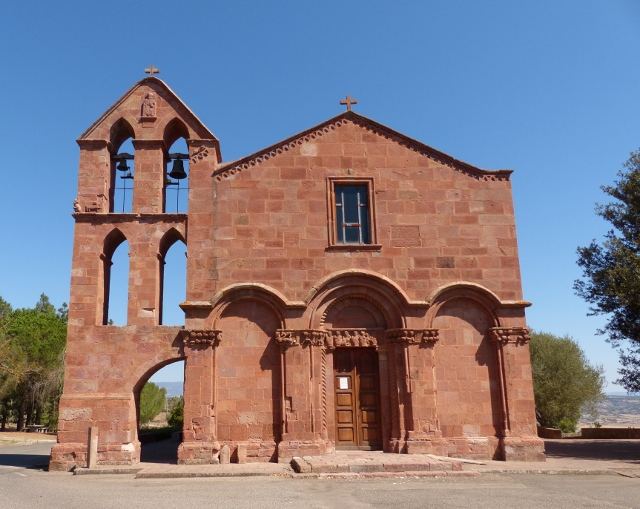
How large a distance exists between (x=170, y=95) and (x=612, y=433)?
83.7ft

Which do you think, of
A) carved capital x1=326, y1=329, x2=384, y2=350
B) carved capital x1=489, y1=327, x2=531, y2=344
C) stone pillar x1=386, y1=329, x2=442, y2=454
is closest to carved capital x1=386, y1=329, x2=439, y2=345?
stone pillar x1=386, y1=329, x2=442, y2=454

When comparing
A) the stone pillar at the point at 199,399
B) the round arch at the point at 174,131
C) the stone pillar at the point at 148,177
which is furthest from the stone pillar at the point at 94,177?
the stone pillar at the point at 199,399

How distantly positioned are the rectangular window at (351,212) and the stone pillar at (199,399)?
15.8 feet

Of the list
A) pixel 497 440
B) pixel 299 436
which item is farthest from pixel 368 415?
pixel 497 440

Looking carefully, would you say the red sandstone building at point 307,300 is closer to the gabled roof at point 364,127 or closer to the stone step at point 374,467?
the gabled roof at point 364,127

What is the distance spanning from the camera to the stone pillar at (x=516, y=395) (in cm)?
1556

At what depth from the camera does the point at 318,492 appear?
11242 millimetres

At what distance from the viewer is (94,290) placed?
16.4 meters

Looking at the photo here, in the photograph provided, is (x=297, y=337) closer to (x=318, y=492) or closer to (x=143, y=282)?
(x=143, y=282)

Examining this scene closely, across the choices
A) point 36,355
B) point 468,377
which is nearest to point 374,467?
point 468,377

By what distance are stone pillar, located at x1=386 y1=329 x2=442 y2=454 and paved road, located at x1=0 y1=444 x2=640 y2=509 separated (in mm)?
2563

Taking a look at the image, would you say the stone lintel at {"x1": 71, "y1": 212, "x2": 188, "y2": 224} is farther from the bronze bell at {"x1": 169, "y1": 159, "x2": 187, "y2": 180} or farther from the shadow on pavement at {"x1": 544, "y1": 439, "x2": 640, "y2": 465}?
the shadow on pavement at {"x1": 544, "y1": 439, "x2": 640, "y2": 465}

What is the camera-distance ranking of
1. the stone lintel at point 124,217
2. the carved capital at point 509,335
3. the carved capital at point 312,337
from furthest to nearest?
the stone lintel at point 124,217
the carved capital at point 509,335
the carved capital at point 312,337

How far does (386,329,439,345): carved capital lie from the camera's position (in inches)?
633
